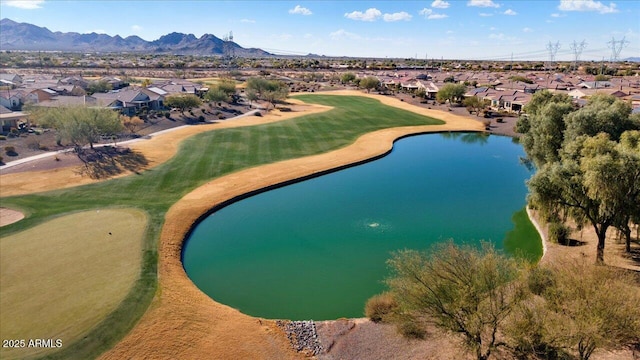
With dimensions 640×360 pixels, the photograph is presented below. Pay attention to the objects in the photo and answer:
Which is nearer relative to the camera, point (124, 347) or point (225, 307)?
point (124, 347)

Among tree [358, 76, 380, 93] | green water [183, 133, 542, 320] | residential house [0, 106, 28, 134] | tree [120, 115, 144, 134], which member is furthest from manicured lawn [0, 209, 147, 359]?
tree [358, 76, 380, 93]

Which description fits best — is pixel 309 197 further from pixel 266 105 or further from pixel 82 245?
pixel 266 105

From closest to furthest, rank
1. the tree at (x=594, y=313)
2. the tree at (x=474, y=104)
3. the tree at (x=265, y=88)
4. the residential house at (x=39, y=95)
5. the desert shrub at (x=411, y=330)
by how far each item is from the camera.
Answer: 1. the tree at (x=594, y=313)
2. the desert shrub at (x=411, y=330)
3. the residential house at (x=39, y=95)
4. the tree at (x=474, y=104)
5. the tree at (x=265, y=88)

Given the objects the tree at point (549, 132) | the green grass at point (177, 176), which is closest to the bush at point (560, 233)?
the tree at point (549, 132)

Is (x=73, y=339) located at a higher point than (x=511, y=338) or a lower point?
lower

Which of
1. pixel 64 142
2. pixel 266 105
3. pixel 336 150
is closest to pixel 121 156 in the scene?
pixel 64 142

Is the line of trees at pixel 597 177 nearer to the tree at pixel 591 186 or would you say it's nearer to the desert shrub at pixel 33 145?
the tree at pixel 591 186
